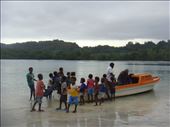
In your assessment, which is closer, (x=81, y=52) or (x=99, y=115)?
A: (x=99, y=115)

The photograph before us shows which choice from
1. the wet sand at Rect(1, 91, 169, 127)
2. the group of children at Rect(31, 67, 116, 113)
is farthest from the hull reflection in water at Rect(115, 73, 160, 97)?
→ the wet sand at Rect(1, 91, 169, 127)

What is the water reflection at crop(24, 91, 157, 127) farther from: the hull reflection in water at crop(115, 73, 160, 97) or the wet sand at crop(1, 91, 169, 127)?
the hull reflection in water at crop(115, 73, 160, 97)

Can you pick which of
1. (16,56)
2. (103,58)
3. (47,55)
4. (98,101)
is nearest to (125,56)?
(103,58)

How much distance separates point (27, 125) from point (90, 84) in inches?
167

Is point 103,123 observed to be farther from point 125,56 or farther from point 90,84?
point 125,56

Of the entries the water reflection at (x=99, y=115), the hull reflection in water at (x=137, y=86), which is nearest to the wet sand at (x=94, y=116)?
the water reflection at (x=99, y=115)

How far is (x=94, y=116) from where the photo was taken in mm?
11234

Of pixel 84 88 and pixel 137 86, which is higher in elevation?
pixel 84 88

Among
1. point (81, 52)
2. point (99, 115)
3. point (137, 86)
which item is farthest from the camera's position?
point (81, 52)

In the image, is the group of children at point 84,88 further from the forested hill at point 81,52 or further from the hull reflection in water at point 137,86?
the forested hill at point 81,52

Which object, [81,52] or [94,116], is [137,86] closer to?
[94,116]

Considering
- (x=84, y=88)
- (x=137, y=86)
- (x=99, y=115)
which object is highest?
(x=84, y=88)

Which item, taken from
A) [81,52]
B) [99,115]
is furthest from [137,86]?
[81,52]

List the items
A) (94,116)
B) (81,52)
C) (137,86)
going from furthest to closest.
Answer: (81,52) → (137,86) → (94,116)
